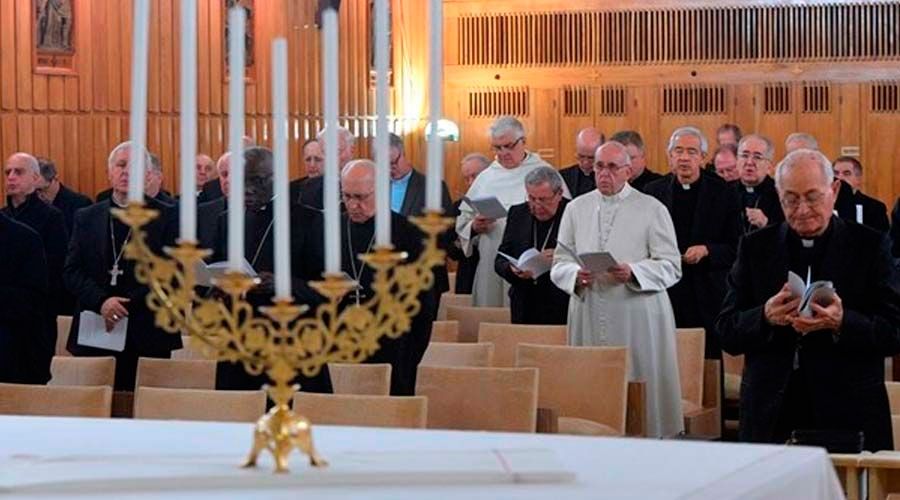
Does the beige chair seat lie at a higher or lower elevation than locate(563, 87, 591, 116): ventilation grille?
lower

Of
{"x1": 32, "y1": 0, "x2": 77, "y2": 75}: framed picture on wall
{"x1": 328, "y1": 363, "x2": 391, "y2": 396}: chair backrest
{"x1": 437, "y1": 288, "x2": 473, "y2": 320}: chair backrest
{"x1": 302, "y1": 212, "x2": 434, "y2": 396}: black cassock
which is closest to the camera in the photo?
{"x1": 328, "y1": 363, "x2": 391, "y2": 396}: chair backrest

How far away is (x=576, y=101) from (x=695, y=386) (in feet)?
32.0

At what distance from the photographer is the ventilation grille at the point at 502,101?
19969 mm

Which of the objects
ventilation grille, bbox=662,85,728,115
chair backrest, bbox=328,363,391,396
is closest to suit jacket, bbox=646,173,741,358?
chair backrest, bbox=328,363,391,396

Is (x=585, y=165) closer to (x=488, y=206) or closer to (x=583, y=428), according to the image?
(x=488, y=206)

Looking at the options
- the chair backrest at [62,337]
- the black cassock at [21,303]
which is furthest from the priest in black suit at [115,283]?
the chair backrest at [62,337]

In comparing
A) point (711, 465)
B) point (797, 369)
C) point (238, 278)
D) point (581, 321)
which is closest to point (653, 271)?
point (581, 321)

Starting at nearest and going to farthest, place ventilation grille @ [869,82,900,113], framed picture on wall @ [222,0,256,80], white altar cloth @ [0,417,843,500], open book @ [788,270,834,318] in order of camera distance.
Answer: white altar cloth @ [0,417,843,500] < open book @ [788,270,834,318] < framed picture on wall @ [222,0,256,80] < ventilation grille @ [869,82,900,113]

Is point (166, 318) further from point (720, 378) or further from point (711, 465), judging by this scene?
point (720, 378)

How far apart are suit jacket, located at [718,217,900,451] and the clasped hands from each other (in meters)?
0.12

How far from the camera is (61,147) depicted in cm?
1617

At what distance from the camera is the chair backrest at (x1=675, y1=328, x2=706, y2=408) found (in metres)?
10.3

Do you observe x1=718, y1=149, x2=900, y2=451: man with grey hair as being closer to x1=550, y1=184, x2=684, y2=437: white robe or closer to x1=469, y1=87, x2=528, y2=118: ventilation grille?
x1=550, y1=184, x2=684, y2=437: white robe

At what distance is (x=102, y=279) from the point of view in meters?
10.4
